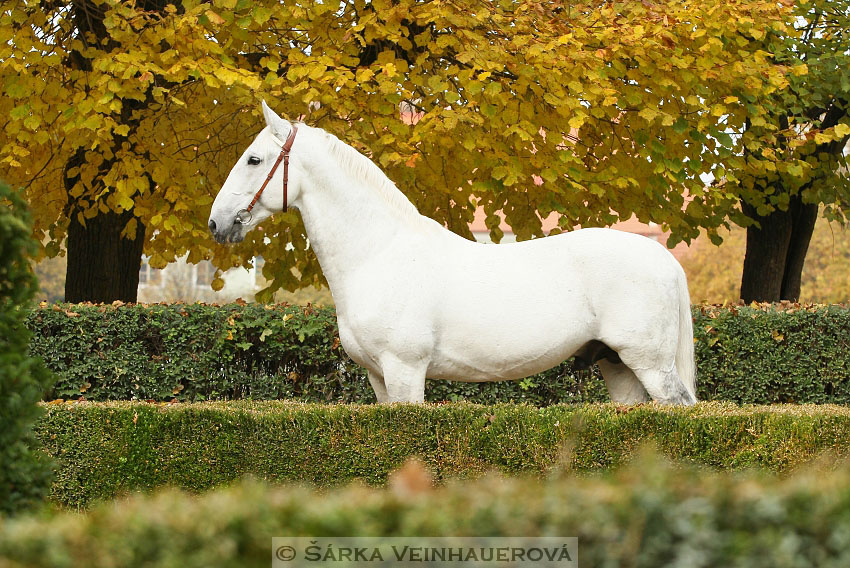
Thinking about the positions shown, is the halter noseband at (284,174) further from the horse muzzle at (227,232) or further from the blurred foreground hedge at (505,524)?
the blurred foreground hedge at (505,524)

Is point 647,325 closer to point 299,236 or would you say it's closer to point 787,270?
point 299,236

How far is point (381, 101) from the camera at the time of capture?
982 centimetres

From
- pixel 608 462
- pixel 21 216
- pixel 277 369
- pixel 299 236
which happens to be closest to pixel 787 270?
pixel 299 236

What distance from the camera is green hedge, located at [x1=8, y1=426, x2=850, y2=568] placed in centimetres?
260

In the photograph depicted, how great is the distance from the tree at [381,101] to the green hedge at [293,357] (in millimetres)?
1186

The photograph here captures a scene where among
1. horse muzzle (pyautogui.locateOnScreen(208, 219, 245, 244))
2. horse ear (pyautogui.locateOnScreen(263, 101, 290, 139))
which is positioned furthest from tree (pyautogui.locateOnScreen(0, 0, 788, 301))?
horse muzzle (pyautogui.locateOnScreen(208, 219, 245, 244))

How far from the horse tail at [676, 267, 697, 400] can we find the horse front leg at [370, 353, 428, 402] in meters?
1.76

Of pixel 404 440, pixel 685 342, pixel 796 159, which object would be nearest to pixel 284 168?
pixel 404 440

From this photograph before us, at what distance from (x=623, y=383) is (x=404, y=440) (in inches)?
70.2

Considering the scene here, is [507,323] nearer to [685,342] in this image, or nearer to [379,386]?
[379,386]

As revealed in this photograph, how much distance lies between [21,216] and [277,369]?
5.41m

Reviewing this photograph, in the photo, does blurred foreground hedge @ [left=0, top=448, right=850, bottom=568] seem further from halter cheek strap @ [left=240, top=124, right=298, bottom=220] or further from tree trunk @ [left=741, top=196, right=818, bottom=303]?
tree trunk @ [left=741, top=196, right=818, bottom=303]

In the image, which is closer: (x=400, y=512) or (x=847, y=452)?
(x=400, y=512)

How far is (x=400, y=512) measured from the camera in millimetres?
2713
